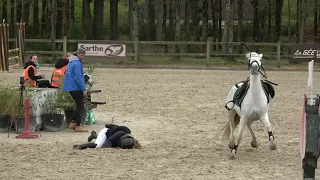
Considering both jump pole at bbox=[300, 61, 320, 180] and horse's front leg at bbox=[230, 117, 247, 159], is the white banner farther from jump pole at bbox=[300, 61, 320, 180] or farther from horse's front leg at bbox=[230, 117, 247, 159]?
jump pole at bbox=[300, 61, 320, 180]

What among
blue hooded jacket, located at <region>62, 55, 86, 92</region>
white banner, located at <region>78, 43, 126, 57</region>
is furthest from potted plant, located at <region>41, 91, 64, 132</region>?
white banner, located at <region>78, 43, 126, 57</region>

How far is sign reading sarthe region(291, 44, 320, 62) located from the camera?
34.3m

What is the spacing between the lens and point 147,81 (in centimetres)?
2480

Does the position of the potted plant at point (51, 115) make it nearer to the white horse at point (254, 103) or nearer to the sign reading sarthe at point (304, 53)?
the white horse at point (254, 103)

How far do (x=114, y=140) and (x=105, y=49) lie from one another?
23393 mm

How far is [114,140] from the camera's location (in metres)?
11.1

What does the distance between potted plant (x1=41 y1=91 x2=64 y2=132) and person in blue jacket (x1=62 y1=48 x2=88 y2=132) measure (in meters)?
0.37

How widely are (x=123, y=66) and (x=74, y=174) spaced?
25.2 m

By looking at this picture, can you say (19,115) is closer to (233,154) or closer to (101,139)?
(101,139)

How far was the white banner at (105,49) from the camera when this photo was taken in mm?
34250

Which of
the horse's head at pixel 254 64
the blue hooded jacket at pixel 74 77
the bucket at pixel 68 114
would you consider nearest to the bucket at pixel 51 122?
the bucket at pixel 68 114

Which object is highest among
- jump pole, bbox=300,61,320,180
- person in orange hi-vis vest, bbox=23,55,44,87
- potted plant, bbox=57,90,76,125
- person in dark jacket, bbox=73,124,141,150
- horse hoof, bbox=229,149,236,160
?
jump pole, bbox=300,61,320,180

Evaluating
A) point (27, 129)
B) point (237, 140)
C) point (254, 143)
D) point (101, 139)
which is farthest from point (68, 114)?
point (237, 140)

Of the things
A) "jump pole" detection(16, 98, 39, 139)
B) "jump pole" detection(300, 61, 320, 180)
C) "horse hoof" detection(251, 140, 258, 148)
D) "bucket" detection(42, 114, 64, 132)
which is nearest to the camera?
"jump pole" detection(300, 61, 320, 180)
